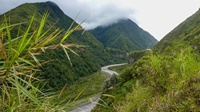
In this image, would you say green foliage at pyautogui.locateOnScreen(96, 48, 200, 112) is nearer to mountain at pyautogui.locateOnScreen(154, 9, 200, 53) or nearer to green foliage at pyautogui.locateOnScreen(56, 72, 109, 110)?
green foliage at pyautogui.locateOnScreen(56, 72, 109, 110)

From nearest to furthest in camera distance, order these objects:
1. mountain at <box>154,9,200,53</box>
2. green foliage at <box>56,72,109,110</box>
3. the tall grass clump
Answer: the tall grass clump < green foliage at <box>56,72,109,110</box> < mountain at <box>154,9,200,53</box>

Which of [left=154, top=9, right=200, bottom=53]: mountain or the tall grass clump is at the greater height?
the tall grass clump

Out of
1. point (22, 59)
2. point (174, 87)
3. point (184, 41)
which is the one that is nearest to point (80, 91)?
point (22, 59)

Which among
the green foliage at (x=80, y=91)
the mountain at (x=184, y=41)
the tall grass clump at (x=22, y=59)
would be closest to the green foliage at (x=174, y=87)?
the green foliage at (x=80, y=91)

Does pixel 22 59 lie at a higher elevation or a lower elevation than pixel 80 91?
higher

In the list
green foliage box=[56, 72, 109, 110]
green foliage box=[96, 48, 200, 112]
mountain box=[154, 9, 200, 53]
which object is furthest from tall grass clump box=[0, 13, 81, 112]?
mountain box=[154, 9, 200, 53]

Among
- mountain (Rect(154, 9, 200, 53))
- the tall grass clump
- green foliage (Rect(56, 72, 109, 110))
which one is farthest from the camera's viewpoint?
mountain (Rect(154, 9, 200, 53))

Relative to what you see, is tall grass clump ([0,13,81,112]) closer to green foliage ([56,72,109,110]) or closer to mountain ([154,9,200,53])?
green foliage ([56,72,109,110])

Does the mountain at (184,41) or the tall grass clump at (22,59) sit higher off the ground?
the tall grass clump at (22,59)

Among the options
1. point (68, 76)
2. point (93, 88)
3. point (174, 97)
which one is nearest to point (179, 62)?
point (174, 97)

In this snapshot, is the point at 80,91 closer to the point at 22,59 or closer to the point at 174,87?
the point at 22,59

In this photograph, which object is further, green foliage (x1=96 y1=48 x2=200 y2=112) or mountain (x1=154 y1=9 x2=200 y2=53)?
mountain (x1=154 y1=9 x2=200 y2=53)

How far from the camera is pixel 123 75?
3669cm

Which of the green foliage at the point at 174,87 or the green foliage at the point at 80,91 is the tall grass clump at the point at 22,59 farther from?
the green foliage at the point at 174,87
